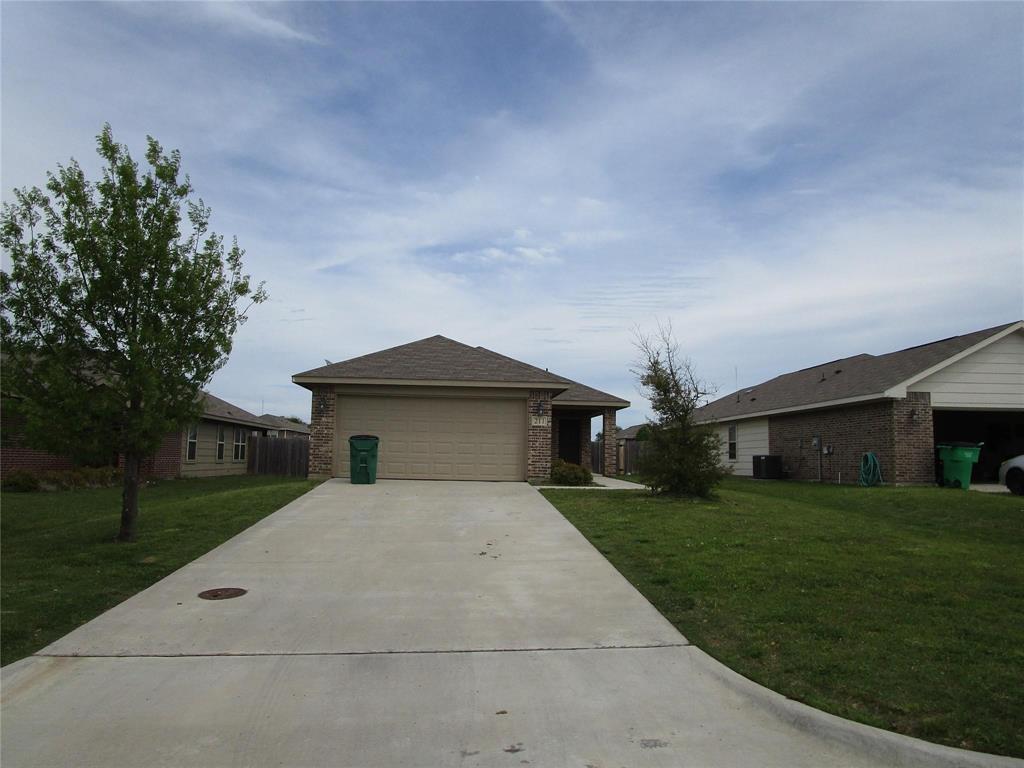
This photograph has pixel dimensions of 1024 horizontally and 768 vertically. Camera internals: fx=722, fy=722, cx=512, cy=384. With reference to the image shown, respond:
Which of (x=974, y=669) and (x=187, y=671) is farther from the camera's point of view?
(x=187, y=671)

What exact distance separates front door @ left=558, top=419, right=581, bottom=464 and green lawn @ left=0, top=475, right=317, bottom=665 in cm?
1133

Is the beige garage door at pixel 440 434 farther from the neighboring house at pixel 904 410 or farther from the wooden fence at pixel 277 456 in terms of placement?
the wooden fence at pixel 277 456

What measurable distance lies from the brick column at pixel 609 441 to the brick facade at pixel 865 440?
5.85 m

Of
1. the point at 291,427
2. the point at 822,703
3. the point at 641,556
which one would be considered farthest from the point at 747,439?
the point at 291,427

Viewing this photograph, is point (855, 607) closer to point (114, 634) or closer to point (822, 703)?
point (822, 703)

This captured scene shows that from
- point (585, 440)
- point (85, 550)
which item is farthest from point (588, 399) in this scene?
point (85, 550)

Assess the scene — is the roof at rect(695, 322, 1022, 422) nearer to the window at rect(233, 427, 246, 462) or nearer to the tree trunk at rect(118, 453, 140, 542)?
the tree trunk at rect(118, 453, 140, 542)

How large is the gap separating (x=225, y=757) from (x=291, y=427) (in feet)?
147

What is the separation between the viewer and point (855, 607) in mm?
6270

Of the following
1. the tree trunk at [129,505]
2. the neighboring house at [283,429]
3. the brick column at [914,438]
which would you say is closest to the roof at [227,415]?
the neighboring house at [283,429]

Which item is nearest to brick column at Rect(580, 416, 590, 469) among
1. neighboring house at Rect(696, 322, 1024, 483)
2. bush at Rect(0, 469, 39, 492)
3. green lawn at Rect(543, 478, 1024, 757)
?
neighboring house at Rect(696, 322, 1024, 483)

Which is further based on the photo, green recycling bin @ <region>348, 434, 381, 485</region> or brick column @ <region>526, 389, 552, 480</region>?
brick column @ <region>526, 389, 552, 480</region>

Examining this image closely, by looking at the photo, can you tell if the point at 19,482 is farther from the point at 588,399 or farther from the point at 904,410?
the point at 904,410

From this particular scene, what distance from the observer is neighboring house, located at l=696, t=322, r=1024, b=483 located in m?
18.3
